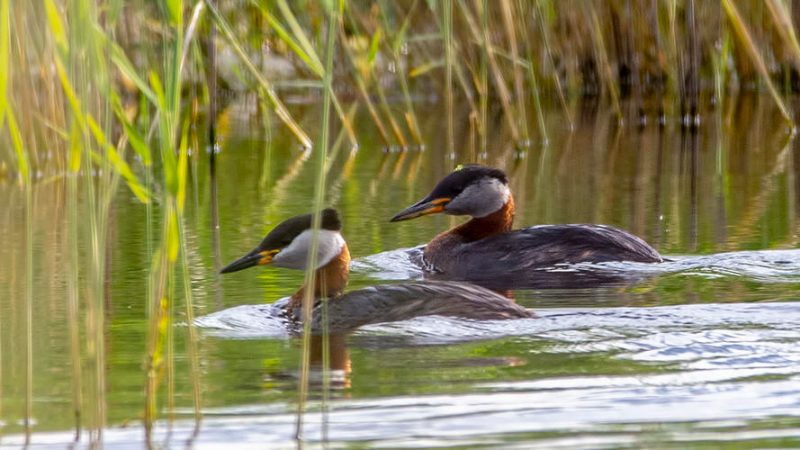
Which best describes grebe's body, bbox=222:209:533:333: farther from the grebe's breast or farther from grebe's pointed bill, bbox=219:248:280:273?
the grebe's breast

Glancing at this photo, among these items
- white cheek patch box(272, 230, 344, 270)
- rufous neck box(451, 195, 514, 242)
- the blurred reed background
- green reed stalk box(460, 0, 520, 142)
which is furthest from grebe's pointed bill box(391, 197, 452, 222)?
white cheek patch box(272, 230, 344, 270)

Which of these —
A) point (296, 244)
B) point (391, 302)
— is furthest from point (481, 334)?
point (296, 244)

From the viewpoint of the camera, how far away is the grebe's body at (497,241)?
8.41 meters

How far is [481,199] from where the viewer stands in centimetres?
931

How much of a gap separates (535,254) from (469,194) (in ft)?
2.75

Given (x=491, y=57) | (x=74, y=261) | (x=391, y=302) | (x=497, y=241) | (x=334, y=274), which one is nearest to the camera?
(x=74, y=261)

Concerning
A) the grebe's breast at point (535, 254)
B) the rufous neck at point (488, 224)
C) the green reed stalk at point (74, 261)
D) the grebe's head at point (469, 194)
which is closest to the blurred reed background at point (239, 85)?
the green reed stalk at point (74, 261)

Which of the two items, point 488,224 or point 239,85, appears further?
point 239,85

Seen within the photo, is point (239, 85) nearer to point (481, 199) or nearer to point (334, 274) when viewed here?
point (481, 199)

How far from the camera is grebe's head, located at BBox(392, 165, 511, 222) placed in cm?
928

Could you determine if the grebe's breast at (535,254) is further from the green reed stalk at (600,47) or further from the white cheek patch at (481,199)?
the green reed stalk at (600,47)

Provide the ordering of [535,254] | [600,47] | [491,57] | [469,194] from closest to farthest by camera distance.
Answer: [535,254], [469,194], [491,57], [600,47]

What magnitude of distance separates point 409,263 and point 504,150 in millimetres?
5145

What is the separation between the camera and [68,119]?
15.4ft
